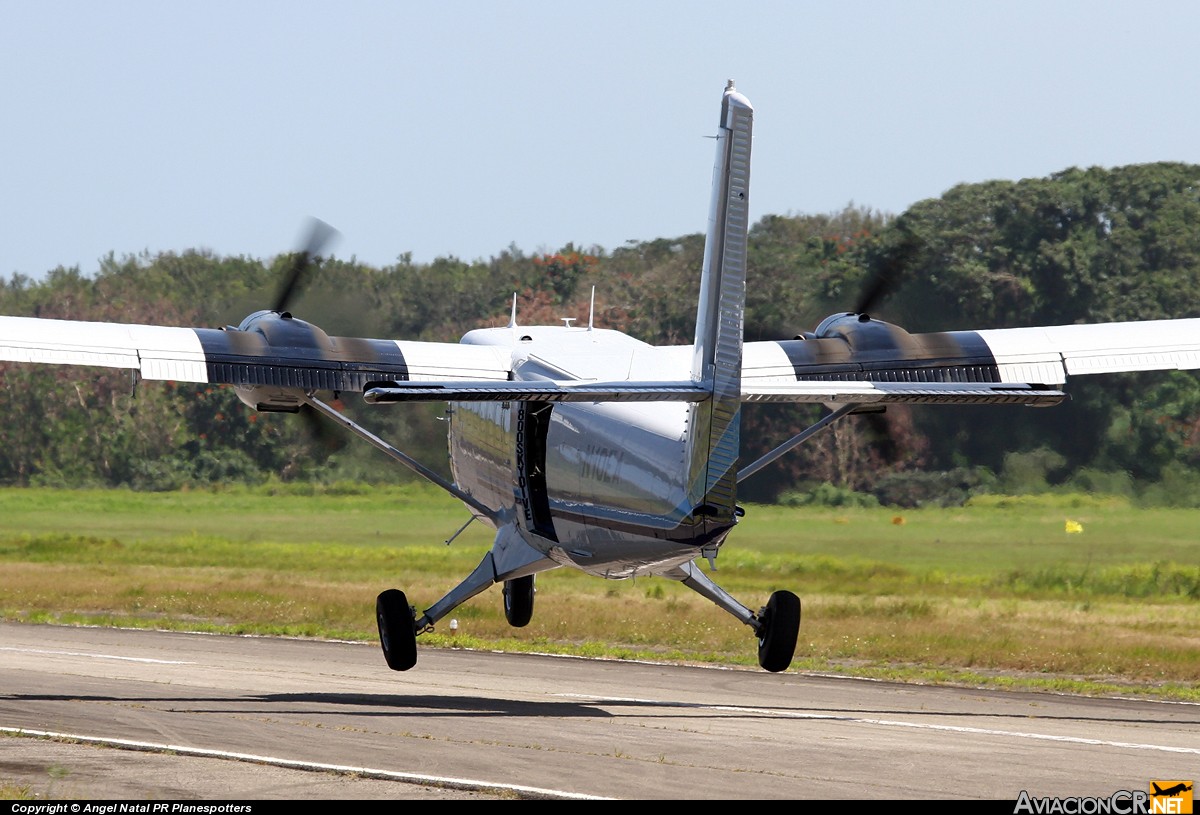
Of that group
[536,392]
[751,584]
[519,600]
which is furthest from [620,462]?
[751,584]

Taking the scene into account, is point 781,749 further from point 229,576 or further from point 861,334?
point 229,576

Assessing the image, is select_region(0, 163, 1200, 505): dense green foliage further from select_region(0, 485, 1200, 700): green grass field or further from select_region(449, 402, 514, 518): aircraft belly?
select_region(449, 402, 514, 518): aircraft belly

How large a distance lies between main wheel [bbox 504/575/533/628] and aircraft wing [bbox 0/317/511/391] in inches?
171

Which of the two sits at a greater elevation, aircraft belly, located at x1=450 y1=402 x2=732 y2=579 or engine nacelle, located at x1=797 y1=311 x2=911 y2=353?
engine nacelle, located at x1=797 y1=311 x2=911 y2=353

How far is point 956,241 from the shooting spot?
205 ft

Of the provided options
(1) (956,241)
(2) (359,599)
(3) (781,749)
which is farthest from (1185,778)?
(1) (956,241)

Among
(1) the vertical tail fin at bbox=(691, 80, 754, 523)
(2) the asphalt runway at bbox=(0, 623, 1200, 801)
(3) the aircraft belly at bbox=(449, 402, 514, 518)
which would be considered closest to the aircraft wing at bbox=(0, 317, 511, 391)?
(3) the aircraft belly at bbox=(449, 402, 514, 518)

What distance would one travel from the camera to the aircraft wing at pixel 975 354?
24422 mm

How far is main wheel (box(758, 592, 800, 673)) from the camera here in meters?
23.5

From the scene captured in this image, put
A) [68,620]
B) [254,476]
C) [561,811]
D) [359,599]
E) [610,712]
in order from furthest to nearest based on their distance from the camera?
[254,476], [359,599], [68,620], [610,712], [561,811]

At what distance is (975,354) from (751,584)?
16.7 metres

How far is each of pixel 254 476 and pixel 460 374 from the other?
3794 centimetres

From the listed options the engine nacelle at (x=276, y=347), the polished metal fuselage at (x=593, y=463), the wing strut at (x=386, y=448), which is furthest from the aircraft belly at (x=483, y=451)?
the engine nacelle at (x=276, y=347)

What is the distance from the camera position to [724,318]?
17.7 metres
